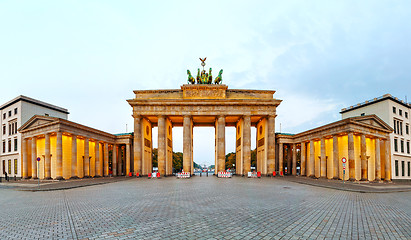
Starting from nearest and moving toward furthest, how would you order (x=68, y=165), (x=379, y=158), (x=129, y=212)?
(x=129, y=212) → (x=379, y=158) → (x=68, y=165)

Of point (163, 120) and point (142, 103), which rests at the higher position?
point (142, 103)

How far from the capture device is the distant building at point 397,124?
4328 cm

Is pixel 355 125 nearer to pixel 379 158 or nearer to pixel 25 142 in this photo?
pixel 379 158

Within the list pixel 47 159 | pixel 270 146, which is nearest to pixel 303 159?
pixel 270 146

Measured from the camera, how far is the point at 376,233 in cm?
735

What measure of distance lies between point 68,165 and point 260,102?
36.0 meters

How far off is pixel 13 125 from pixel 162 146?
31.6 meters

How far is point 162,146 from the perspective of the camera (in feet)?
145

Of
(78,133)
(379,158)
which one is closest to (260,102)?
(379,158)

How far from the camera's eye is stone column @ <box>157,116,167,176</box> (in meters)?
43.6

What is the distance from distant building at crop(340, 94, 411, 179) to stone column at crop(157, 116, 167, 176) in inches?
1605

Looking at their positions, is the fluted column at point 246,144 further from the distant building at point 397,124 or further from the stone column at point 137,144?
the distant building at point 397,124

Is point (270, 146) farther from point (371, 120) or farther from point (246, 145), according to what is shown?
point (371, 120)

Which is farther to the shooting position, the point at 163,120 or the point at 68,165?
the point at 163,120
